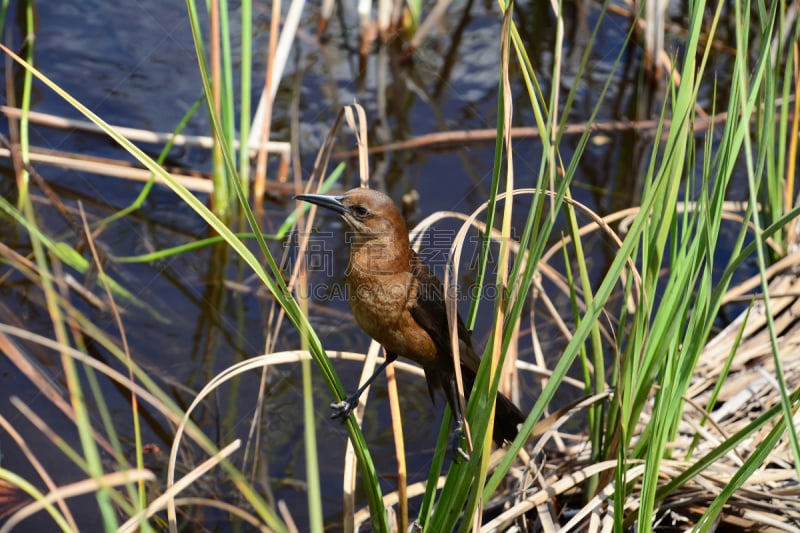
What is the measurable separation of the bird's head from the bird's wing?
166 mm

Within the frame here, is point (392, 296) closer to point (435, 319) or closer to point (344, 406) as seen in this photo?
point (435, 319)

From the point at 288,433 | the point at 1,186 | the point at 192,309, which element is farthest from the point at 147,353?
the point at 1,186

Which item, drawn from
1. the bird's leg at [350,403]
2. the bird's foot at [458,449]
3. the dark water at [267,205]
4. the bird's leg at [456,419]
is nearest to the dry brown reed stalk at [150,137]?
the dark water at [267,205]

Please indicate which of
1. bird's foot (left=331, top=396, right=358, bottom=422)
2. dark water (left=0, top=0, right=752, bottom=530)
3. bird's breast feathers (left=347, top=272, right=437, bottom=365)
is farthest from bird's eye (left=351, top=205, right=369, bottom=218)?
bird's foot (left=331, top=396, right=358, bottom=422)

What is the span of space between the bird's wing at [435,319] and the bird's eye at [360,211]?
0.25 metres

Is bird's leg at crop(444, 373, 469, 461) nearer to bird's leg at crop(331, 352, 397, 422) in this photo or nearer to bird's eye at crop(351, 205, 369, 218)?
bird's leg at crop(331, 352, 397, 422)

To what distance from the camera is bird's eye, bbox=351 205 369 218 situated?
246 cm

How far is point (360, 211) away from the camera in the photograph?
8.14 feet

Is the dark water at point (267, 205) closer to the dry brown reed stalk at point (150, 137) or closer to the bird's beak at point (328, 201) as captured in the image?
Answer: the dry brown reed stalk at point (150, 137)

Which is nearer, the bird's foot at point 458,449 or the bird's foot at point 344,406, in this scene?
the bird's foot at point 458,449

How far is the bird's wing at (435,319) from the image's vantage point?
8.08 ft

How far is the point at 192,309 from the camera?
370 cm

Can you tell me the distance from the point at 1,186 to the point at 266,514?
10.9ft

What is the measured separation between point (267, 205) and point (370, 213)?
189 centimetres
